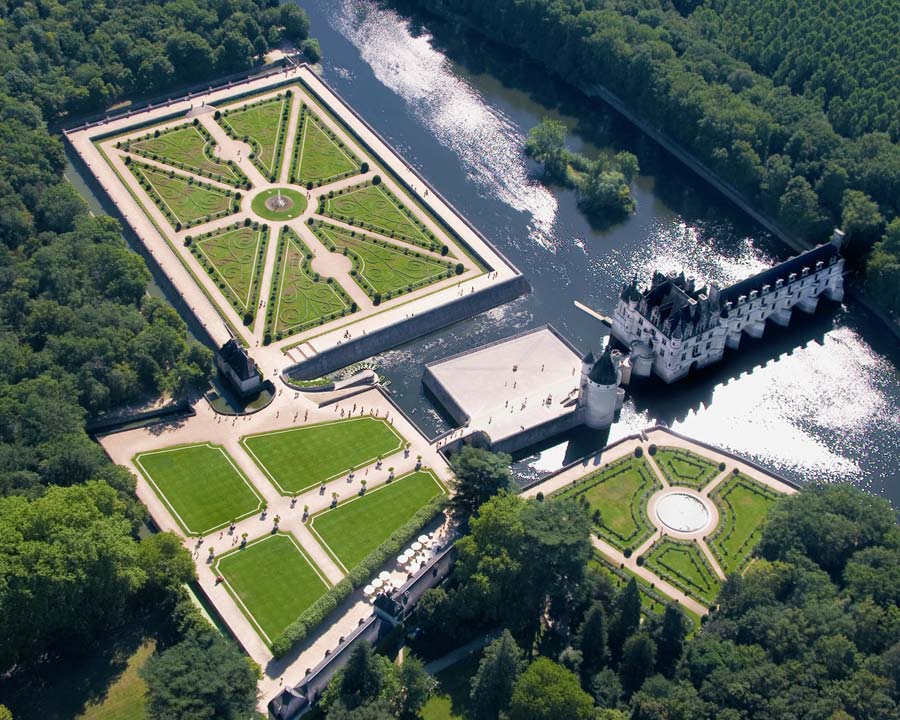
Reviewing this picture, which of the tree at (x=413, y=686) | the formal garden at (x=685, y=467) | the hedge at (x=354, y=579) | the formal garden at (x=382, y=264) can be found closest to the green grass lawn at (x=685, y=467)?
the formal garden at (x=685, y=467)

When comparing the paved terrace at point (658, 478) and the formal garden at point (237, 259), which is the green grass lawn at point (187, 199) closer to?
the formal garden at point (237, 259)

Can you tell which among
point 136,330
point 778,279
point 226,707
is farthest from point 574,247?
point 226,707

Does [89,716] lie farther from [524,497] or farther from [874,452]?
[874,452]

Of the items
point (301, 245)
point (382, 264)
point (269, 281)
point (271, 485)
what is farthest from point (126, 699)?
point (301, 245)

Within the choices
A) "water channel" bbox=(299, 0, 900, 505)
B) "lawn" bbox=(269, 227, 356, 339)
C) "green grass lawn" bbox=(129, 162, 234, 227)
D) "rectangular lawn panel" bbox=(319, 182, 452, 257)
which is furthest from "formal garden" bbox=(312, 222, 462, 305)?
"green grass lawn" bbox=(129, 162, 234, 227)

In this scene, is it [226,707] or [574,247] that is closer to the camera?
[226,707]

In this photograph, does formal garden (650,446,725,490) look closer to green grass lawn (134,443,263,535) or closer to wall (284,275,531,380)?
wall (284,275,531,380)
